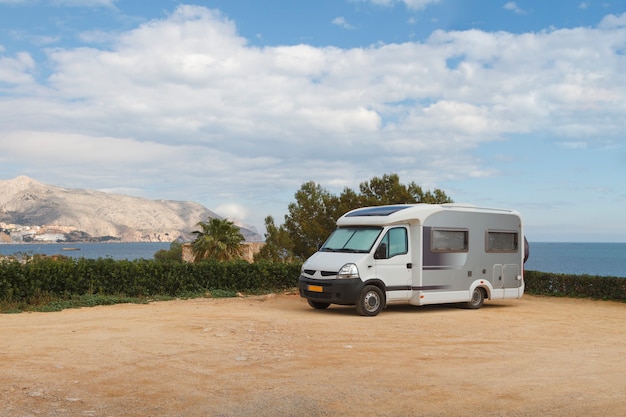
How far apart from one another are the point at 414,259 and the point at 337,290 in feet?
7.64

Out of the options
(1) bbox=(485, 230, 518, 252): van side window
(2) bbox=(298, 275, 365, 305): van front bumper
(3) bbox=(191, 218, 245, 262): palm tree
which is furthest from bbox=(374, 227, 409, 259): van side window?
(3) bbox=(191, 218, 245, 262): palm tree

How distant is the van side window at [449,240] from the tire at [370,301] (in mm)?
1975

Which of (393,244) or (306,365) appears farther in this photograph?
(393,244)

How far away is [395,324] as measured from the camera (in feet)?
47.1

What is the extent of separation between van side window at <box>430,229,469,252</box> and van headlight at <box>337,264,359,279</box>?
2433 millimetres

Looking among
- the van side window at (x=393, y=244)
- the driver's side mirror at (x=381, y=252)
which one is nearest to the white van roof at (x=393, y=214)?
the van side window at (x=393, y=244)

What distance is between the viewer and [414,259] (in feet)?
54.6

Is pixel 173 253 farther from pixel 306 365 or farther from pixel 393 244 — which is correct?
pixel 306 365

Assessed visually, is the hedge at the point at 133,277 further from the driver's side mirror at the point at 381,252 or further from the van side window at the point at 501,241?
the van side window at the point at 501,241

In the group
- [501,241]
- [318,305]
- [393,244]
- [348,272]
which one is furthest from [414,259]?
[501,241]

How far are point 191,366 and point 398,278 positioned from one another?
8.14 meters

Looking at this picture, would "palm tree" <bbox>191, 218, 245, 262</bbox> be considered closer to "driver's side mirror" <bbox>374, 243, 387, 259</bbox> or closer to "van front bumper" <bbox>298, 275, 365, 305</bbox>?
"van front bumper" <bbox>298, 275, 365, 305</bbox>

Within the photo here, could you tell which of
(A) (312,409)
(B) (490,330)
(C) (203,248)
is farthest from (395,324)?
(C) (203,248)

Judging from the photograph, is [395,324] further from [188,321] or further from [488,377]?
[488,377]
